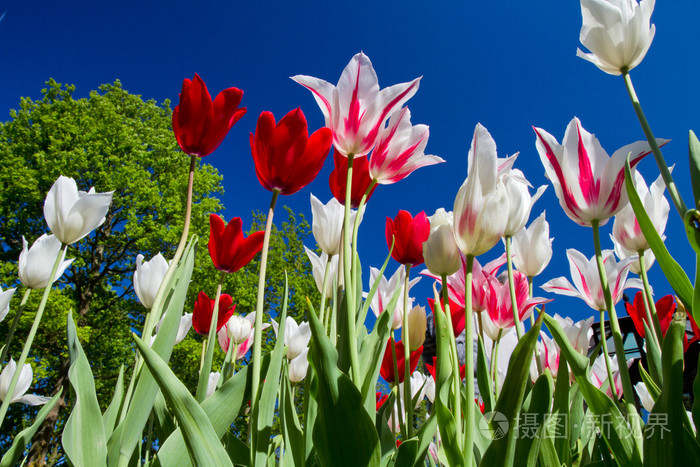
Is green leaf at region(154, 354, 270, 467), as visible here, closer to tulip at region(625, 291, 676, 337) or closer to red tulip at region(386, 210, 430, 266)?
red tulip at region(386, 210, 430, 266)

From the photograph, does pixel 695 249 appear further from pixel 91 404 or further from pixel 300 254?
pixel 300 254

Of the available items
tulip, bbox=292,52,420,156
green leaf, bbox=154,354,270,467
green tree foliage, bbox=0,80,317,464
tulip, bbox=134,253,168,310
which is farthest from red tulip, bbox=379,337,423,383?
green tree foliage, bbox=0,80,317,464

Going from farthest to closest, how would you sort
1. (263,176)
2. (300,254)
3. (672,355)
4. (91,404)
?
1. (300,254)
2. (263,176)
3. (91,404)
4. (672,355)

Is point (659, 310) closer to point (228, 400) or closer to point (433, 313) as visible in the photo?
point (433, 313)

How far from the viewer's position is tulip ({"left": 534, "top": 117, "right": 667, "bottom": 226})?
83cm

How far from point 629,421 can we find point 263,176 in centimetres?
88

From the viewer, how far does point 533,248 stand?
130 cm

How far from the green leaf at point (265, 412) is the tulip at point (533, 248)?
78 cm

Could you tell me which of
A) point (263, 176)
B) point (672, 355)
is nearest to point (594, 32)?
point (672, 355)

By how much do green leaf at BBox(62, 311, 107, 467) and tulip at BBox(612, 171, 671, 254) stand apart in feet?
4.27

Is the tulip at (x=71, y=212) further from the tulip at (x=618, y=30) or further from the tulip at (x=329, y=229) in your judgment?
the tulip at (x=618, y=30)

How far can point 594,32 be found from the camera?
89 centimetres

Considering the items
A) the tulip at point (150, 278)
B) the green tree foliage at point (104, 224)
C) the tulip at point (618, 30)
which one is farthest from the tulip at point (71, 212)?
the green tree foliage at point (104, 224)

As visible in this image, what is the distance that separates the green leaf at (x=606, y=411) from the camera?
2.28 feet
